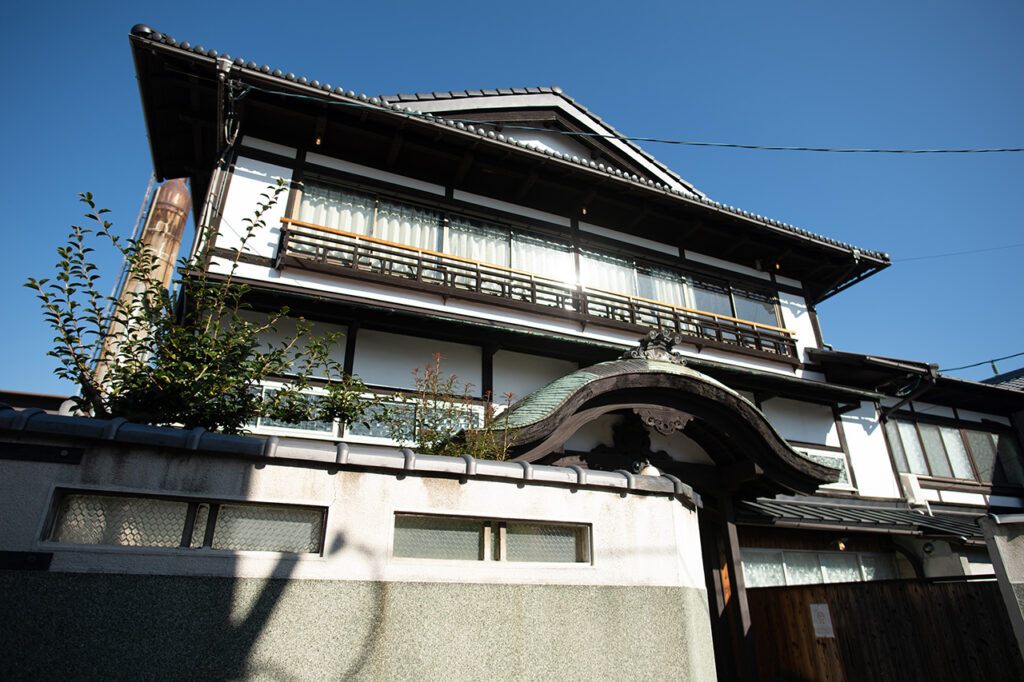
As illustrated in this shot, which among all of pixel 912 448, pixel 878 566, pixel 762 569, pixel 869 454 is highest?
pixel 912 448

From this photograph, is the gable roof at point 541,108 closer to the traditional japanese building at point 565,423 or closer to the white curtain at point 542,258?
the traditional japanese building at point 565,423

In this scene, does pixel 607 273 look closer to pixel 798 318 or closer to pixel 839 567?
pixel 798 318

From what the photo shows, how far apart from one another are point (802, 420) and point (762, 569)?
3786 millimetres

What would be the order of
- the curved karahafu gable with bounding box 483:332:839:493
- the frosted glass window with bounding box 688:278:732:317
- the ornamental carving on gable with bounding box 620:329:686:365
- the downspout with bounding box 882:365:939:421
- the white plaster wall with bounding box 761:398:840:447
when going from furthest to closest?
the frosted glass window with bounding box 688:278:732:317
the downspout with bounding box 882:365:939:421
the white plaster wall with bounding box 761:398:840:447
the ornamental carving on gable with bounding box 620:329:686:365
the curved karahafu gable with bounding box 483:332:839:493

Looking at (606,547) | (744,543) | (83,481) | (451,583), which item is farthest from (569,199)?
(83,481)

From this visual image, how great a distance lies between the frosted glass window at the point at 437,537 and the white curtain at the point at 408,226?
23.6 ft

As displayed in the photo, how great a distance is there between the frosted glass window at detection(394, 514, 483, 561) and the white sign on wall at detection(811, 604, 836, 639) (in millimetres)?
6289

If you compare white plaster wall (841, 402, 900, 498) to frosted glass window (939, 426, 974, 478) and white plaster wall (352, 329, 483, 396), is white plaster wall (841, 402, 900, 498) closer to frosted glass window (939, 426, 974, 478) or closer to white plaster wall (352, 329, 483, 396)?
frosted glass window (939, 426, 974, 478)

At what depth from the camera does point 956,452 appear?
50.5 ft

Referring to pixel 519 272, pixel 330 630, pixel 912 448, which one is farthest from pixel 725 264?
pixel 330 630

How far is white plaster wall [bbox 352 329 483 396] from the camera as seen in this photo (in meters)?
9.59

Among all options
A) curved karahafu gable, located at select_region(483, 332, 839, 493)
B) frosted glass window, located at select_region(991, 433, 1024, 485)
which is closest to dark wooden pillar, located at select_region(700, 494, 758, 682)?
curved karahafu gable, located at select_region(483, 332, 839, 493)

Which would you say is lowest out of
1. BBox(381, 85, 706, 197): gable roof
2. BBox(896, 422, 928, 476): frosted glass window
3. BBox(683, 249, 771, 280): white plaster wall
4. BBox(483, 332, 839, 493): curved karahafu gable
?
BBox(483, 332, 839, 493): curved karahafu gable

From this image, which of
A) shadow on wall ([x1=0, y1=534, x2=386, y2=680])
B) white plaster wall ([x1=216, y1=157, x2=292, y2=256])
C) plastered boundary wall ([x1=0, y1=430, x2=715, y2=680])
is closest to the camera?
shadow on wall ([x1=0, y1=534, x2=386, y2=680])
